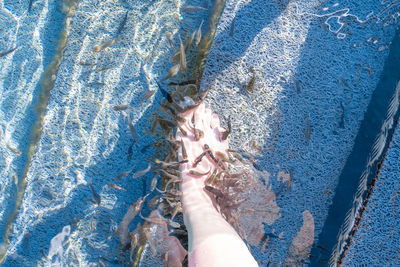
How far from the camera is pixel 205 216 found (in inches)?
85.6

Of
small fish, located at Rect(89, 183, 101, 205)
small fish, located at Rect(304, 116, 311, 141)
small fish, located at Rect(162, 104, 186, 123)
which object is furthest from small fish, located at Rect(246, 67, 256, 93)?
small fish, located at Rect(89, 183, 101, 205)

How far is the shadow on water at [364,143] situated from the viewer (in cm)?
272

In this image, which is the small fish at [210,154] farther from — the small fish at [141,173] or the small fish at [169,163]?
the small fish at [141,173]

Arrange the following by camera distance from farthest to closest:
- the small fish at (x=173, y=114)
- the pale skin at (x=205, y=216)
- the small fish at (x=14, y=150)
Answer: the small fish at (x=14, y=150)
the small fish at (x=173, y=114)
the pale skin at (x=205, y=216)

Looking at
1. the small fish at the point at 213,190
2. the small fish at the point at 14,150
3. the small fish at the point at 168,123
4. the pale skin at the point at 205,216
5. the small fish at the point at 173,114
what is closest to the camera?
the pale skin at the point at 205,216

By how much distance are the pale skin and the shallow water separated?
252mm

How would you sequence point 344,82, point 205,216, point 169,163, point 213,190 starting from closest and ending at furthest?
point 205,216
point 213,190
point 169,163
point 344,82

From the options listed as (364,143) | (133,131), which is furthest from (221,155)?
(364,143)

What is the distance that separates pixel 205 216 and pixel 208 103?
3.56 ft

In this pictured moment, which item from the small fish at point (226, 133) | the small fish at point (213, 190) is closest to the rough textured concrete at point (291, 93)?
the small fish at point (226, 133)

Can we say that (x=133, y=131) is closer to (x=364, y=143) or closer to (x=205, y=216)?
(x=205, y=216)

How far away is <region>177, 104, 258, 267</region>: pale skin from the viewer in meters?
1.82

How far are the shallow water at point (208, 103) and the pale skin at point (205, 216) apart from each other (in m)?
0.25

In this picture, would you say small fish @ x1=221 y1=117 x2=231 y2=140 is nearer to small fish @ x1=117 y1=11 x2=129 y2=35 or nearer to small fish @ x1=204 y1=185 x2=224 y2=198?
small fish @ x1=204 y1=185 x2=224 y2=198
